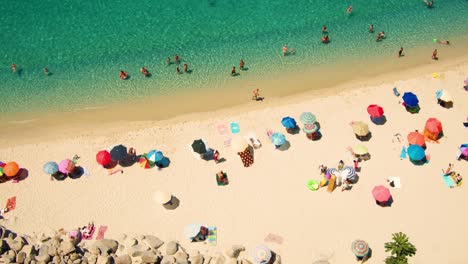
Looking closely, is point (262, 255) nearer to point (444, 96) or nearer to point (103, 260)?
point (103, 260)

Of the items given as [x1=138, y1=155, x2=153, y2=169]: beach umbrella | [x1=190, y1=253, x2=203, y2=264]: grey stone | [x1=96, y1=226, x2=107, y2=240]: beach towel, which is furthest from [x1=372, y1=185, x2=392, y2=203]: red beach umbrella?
[x1=96, y1=226, x2=107, y2=240]: beach towel

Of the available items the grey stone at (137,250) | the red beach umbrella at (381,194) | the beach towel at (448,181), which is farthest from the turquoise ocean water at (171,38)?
the red beach umbrella at (381,194)

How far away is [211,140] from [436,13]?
2212cm

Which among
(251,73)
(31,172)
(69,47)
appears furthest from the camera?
(69,47)

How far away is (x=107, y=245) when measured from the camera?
765 inches

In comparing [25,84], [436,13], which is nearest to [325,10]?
[436,13]

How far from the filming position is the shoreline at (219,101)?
1040 inches

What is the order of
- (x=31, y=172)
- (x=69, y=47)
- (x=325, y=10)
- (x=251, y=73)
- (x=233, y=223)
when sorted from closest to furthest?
1. (x=233, y=223)
2. (x=31, y=172)
3. (x=251, y=73)
4. (x=69, y=47)
5. (x=325, y=10)

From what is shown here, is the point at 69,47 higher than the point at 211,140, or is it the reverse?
the point at 69,47

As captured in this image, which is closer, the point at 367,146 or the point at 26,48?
the point at 367,146

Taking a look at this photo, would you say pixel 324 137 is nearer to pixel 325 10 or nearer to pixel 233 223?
pixel 233 223

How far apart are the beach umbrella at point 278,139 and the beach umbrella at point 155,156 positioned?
20.4 ft

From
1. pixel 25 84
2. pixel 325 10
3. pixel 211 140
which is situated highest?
pixel 325 10

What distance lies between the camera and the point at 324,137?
79.5 ft
